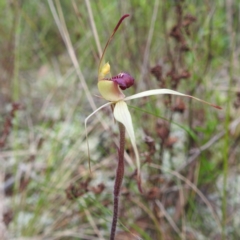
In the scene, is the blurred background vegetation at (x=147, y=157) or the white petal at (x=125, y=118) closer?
the white petal at (x=125, y=118)

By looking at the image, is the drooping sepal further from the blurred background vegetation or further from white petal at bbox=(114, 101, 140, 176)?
the blurred background vegetation

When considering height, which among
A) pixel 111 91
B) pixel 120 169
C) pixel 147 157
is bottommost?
pixel 147 157

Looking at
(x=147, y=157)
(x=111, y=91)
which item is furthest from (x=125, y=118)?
(x=147, y=157)

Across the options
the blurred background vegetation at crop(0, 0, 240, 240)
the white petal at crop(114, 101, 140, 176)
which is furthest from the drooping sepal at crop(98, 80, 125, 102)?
the blurred background vegetation at crop(0, 0, 240, 240)

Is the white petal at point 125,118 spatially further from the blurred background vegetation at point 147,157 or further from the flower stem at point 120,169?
the blurred background vegetation at point 147,157

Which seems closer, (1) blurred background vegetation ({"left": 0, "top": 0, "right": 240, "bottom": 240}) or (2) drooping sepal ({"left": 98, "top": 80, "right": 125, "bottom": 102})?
(2) drooping sepal ({"left": 98, "top": 80, "right": 125, "bottom": 102})

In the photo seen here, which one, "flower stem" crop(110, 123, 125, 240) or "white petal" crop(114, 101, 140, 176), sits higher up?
"white petal" crop(114, 101, 140, 176)

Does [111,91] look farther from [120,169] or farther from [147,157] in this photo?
[147,157]

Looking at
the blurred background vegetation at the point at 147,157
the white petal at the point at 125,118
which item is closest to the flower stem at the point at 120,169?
the white petal at the point at 125,118

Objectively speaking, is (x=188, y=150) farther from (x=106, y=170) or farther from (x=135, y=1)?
(x=135, y=1)

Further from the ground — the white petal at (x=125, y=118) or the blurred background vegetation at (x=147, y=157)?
the white petal at (x=125, y=118)

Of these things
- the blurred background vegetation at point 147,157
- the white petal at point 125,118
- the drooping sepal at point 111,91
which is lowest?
the blurred background vegetation at point 147,157
